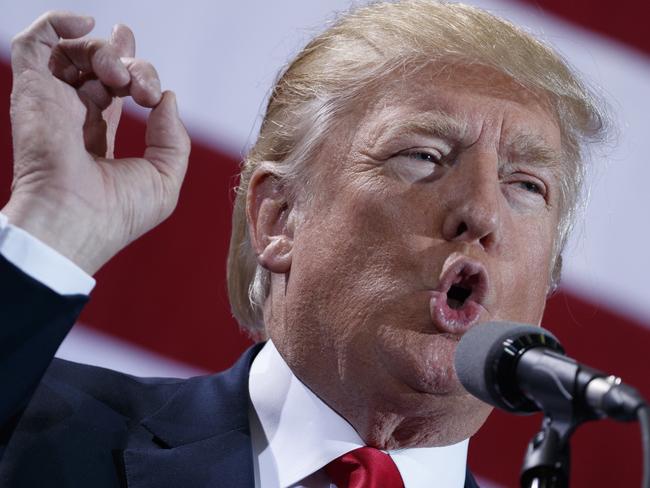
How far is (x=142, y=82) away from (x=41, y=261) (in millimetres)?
Result: 274

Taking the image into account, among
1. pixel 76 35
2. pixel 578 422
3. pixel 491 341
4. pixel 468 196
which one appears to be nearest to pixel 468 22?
pixel 468 196

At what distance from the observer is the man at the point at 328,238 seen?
4.52 ft

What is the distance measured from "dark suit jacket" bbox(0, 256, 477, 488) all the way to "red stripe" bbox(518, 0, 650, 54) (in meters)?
1.18

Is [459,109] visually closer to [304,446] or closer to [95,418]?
[304,446]

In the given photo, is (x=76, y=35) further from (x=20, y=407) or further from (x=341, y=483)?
(x=341, y=483)

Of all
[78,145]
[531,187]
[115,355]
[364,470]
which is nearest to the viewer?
[78,145]

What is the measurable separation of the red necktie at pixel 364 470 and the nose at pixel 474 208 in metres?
0.30

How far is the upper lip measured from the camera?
4.68ft

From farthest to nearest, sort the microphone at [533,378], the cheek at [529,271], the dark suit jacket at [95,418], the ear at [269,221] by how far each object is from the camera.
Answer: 1. the ear at [269,221]
2. the cheek at [529,271]
3. the dark suit jacket at [95,418]
4. the microphone at [533,378]

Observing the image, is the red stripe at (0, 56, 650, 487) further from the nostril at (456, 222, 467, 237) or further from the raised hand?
the nostril at (456, 222, 467, 237)

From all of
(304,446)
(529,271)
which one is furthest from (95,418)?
(529,271)

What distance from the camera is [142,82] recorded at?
1408mm

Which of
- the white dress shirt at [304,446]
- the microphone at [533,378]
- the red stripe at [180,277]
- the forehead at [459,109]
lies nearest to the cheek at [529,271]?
the forehead at [459,109]

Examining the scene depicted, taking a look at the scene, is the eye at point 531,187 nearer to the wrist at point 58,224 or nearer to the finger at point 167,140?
the finger at point 167,140
